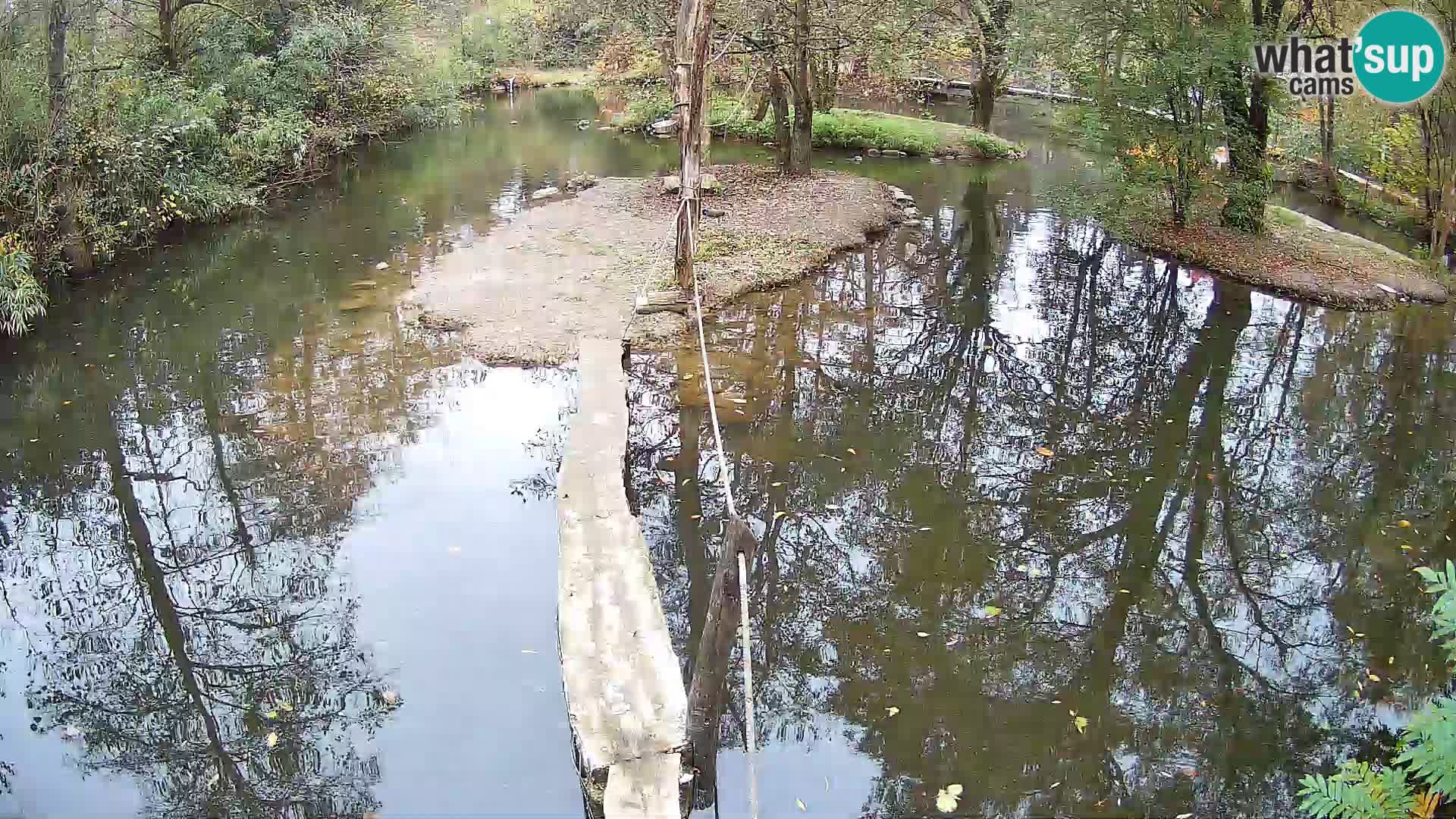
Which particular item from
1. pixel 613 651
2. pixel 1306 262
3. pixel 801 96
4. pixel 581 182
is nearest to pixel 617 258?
pixel 801 96

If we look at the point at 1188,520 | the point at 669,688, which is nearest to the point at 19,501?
the point at 669,688

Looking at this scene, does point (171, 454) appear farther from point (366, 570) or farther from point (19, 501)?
point (366, 570)

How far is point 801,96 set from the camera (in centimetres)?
1767

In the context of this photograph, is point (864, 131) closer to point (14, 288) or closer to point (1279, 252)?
point (1279, 252)

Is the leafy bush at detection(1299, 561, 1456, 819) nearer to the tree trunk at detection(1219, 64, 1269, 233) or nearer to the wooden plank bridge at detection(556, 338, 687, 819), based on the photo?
the wooden plank bridge at detection(556, 338, 687, 819)

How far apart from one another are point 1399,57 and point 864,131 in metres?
11.4

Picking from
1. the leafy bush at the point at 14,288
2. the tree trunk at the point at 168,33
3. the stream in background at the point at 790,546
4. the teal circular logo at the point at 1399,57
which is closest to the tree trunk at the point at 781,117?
the stream in background at the point at 790,546

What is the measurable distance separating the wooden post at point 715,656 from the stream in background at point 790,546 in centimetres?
38

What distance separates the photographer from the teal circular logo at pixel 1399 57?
11.9 metres

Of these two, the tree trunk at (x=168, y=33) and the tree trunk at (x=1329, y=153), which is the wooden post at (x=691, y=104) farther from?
the tree trunk at (x=168, y=33)

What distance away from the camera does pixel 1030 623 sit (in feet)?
19.0

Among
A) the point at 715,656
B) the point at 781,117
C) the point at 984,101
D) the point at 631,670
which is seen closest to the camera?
the point at 715,656

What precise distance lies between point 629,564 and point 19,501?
478 centimetres

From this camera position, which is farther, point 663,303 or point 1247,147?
point 1247,147
